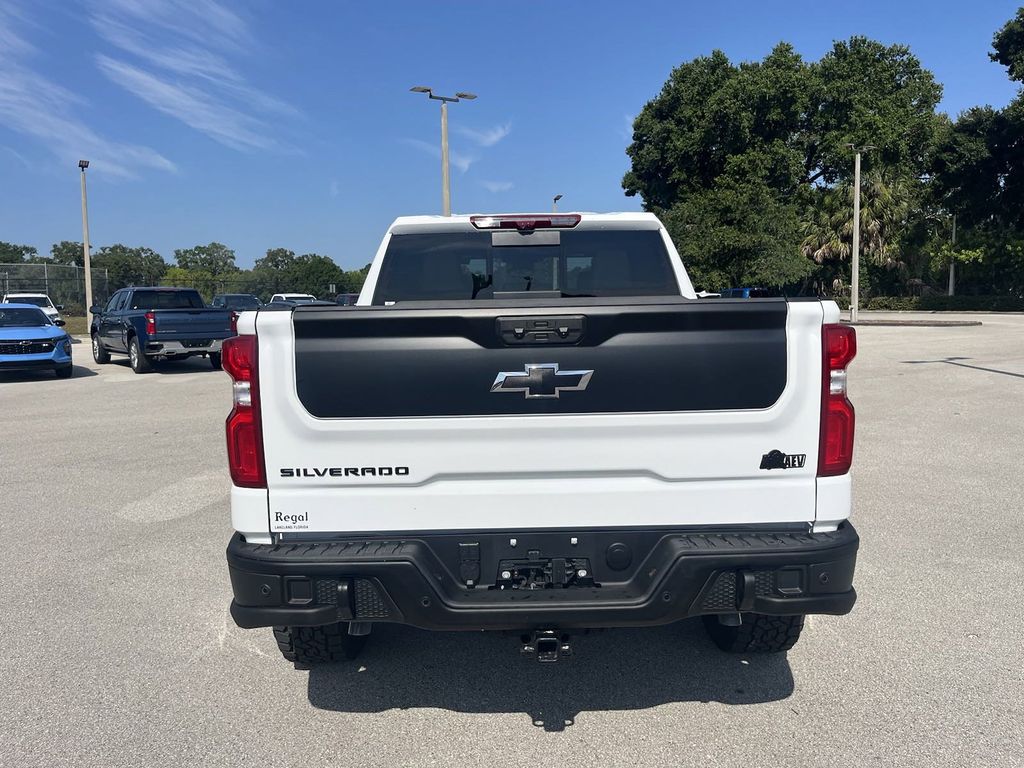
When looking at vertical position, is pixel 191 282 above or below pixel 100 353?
above

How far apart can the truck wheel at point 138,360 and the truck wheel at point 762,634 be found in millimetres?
16282

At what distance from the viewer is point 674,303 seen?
9.18 ft

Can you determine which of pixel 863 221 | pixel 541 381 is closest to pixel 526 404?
pixel 541 381

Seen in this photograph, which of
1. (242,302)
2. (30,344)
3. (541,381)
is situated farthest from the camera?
(242,302)

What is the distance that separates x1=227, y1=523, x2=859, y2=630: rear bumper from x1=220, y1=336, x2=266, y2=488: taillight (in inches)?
10.6

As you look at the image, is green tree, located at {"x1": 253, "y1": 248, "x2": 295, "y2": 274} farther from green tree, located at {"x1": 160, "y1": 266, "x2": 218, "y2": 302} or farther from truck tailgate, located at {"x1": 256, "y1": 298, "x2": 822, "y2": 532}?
truck tailgate, located at {"x1": 256, "y1": 298, "x2": 822, "y2": 532}

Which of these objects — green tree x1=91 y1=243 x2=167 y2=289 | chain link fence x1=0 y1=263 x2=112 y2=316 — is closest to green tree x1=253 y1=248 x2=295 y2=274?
green tree x1=91 y1=243 x2=167 y2=289

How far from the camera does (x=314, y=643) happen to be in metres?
3.49

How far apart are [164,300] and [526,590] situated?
59.0ft

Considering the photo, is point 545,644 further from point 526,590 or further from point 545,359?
point 545,359

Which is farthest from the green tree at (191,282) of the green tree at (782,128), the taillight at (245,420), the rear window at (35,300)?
the taillight at (245,420)

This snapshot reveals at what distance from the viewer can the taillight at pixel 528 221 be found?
424 cm

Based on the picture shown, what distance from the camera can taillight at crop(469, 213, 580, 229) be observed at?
424cm

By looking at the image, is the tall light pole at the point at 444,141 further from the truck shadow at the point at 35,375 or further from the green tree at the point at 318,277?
the green tree at the point at 318,277
